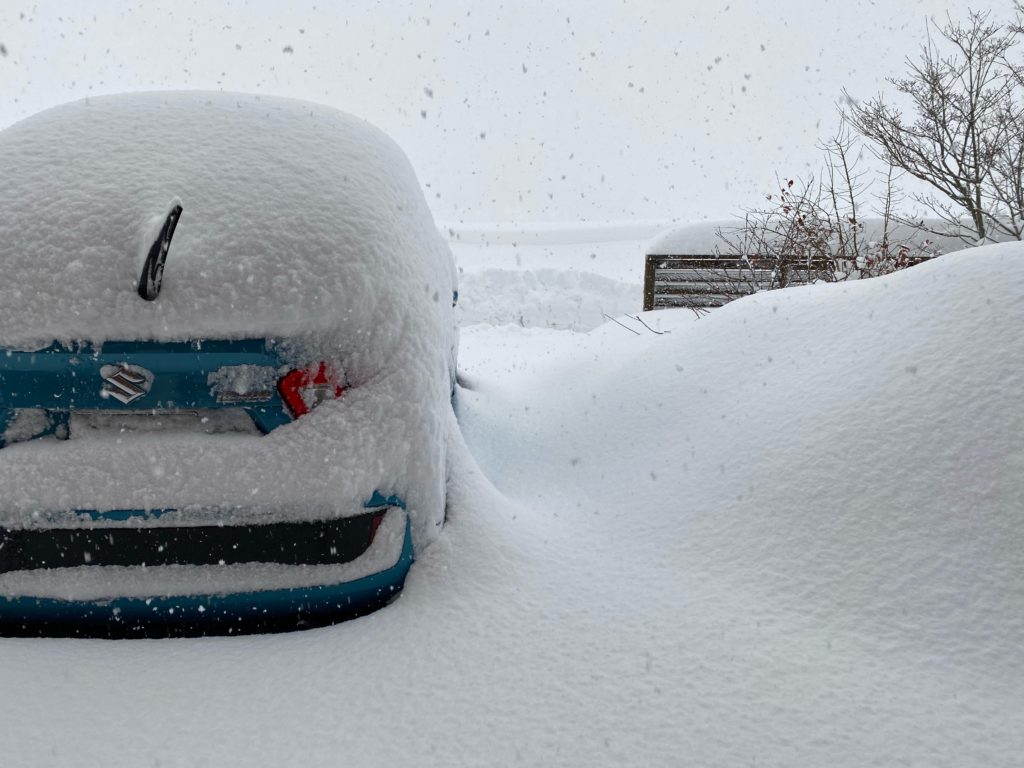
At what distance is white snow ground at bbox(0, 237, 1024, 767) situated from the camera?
155cm

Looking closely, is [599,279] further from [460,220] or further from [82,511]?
[460,220]

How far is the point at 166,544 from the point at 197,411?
13.2 inches

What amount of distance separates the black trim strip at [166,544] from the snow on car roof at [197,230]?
47 centimetres

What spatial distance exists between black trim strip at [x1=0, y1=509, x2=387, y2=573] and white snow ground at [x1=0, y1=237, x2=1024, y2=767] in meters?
0.23

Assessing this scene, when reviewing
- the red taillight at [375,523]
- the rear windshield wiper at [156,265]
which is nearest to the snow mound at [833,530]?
the red taillight at [375,523]

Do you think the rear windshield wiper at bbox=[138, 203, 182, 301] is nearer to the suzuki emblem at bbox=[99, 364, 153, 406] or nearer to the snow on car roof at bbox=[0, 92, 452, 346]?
the snow on car roof at bbox=[0, 92, 452, 346]

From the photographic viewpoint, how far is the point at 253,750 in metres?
1.55

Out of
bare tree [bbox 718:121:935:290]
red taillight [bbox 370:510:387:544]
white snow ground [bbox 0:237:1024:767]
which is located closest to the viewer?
white snow ground [bbox 0:237:1024:767]

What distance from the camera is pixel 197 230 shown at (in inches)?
75.3

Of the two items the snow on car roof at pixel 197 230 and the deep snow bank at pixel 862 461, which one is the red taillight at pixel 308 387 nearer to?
the snow on car roof at pixel 197 230

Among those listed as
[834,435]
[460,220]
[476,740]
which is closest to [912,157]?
[834,435]

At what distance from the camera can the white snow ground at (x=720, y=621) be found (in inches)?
61.2

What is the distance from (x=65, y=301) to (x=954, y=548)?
7.49 ft

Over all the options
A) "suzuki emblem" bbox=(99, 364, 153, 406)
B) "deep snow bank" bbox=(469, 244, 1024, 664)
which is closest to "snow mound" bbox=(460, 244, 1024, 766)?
"deep snow bank" bbox=(469, 244, 1024, 664)
